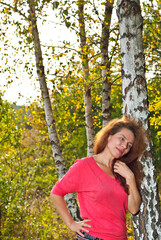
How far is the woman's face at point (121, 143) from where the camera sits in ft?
10.0

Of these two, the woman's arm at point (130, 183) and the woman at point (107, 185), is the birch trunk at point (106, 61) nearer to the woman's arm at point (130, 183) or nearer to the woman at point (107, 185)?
the woman at point (107, 185)

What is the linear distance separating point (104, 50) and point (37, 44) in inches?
68.3

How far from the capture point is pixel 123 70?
→ 10.9 ft

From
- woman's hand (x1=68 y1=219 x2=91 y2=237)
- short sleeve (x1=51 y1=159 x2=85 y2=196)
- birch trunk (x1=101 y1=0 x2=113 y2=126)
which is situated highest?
birch trunk (x1=101 y1=0 x2=113 y2=126)

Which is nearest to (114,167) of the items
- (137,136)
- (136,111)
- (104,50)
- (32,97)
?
(137,136)

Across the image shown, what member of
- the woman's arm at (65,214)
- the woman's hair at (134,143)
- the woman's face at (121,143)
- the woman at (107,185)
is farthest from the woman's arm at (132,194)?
the woman's arm at (65,214)

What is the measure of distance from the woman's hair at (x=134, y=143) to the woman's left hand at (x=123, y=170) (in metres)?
0.05

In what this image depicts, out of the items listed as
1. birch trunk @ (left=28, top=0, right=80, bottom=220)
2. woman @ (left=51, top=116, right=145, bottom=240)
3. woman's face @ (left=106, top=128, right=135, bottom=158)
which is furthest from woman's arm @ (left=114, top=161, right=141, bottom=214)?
birch trunk @ (left=28, top=0, right=80, bottom=220)

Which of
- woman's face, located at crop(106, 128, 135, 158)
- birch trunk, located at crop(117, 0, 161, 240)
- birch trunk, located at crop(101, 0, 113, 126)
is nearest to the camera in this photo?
woman's face, located at crop(106, 128, 135, 158)

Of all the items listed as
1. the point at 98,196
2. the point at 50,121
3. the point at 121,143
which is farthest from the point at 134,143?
the point at 50,121

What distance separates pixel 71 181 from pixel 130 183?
603 millimetres

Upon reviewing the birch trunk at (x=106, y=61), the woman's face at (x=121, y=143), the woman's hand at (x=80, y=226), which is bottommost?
the woman's hand at (x=80, y=226)

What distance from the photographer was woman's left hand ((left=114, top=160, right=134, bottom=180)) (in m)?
3.05

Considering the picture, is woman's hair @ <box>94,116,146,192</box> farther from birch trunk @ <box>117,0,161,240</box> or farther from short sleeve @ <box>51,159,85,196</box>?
short sleeve @ <box>51,159,85,196</box>
